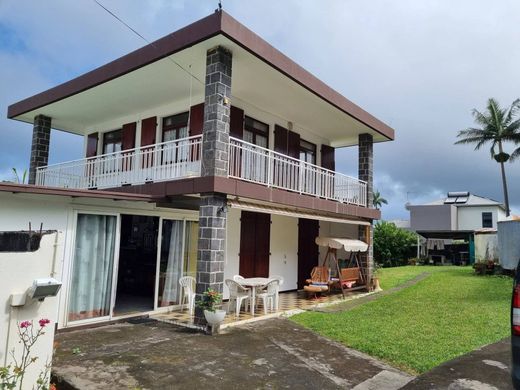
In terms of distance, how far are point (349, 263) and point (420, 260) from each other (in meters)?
16.3

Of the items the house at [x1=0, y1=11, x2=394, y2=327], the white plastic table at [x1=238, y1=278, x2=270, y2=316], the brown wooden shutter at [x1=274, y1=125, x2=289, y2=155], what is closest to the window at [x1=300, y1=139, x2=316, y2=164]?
the house at [x1=0, y1=11, x2=394, y2=327]

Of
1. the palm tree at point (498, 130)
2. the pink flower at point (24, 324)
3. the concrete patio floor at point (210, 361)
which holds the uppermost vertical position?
the palm tree at point (498, 130)

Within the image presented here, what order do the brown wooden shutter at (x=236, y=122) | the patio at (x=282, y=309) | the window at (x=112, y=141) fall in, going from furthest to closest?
the window at (x=112, y=141) < the brown wooden shutter at (x=236, y=122) < the patio at (x=282, y=309)

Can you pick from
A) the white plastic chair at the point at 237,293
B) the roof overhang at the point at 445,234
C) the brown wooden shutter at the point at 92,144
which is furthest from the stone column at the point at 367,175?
the roof overhang at the point at 445,234

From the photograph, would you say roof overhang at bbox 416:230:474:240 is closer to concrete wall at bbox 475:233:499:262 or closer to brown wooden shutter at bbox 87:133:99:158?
concrete wall at bbox 475:233:499:262

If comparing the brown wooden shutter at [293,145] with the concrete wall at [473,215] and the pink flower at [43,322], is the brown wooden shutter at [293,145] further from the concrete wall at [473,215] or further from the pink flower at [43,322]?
the concrete wall at [473,215]

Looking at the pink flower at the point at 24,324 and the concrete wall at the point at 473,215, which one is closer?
the pink flower at the point at 24,324

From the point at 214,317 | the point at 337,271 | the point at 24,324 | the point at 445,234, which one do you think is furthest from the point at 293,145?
the point at 445,234

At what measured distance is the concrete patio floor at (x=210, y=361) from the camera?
5016 millimetres

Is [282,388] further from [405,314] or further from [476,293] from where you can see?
[476,293]

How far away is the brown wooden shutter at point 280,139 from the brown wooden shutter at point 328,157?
265cm

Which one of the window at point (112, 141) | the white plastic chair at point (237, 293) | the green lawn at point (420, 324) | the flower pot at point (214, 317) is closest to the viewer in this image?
the green lawn at point (420, 324)

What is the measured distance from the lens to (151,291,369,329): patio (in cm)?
855

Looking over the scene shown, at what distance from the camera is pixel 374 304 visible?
10836 millimetres
